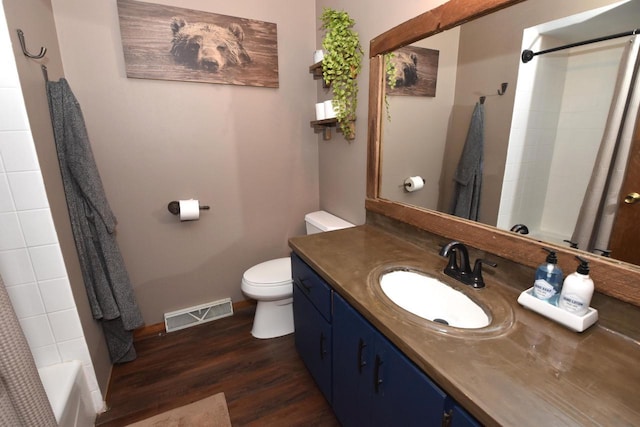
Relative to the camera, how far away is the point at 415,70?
1371 millimetres

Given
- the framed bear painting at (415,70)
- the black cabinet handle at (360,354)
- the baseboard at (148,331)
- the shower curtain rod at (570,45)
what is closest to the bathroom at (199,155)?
the baseboard at (148,331)

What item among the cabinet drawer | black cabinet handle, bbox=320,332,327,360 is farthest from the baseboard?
black cabinet handle, bbox=320,332,327,360

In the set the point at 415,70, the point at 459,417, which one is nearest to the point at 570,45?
the point at 415,70

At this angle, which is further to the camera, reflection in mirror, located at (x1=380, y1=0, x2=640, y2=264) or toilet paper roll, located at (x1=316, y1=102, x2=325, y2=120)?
toilet paper roll, located at (x1=316, y1=102, x2=325, y2=120)

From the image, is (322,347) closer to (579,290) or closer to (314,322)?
(314,322)

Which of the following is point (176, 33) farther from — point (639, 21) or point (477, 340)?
point (477, 340)

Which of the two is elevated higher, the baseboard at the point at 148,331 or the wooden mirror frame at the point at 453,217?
the wooden mirror frame at the point at 453,217

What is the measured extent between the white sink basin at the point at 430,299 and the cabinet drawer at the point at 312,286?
0.26m

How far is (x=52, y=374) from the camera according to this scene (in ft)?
4.21

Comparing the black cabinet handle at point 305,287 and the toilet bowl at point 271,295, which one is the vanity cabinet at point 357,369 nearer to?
the black cabinet handle at point 305,287

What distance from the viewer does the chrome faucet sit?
105cm

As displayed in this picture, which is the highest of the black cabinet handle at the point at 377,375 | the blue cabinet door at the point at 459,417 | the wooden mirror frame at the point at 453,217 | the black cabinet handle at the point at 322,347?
the wooden mirror frame at the point at 453,217

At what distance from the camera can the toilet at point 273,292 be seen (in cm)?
185

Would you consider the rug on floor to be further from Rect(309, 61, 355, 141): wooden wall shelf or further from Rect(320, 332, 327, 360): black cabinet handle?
Rect(309, 61, 355, 141): wooden wall shelf
